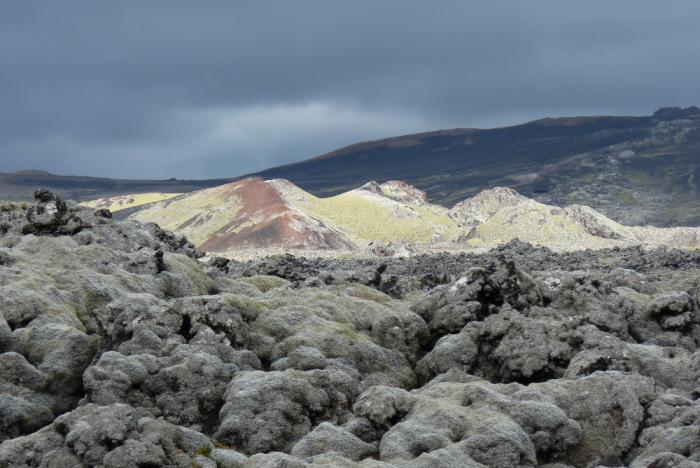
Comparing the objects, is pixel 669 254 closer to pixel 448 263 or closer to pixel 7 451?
pixel 448 263

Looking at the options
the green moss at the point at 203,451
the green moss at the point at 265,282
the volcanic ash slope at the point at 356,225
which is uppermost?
the green moss at the point at 265,282

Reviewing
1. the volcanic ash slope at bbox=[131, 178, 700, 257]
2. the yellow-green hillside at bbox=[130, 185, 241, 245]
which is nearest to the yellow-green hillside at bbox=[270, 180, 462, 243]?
the volcanic ash slope at bbox=[131, 178, 700, 257]

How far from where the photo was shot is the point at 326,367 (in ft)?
133

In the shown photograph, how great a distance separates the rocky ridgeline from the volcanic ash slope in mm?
80128

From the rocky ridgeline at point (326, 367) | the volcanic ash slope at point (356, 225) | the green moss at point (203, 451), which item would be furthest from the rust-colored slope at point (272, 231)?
the green moss at point (203, 451)

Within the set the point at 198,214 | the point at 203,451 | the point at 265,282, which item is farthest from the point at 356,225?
the point at 203,451

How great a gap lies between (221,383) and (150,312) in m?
5.84

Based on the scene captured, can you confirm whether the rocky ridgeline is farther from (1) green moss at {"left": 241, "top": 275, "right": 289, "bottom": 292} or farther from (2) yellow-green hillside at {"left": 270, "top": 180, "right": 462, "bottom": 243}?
(2) yellow-green hillside at {"left": 270, "top": 180, "right": 462, "bottom": 243}

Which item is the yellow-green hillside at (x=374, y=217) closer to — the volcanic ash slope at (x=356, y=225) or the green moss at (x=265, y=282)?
the volcanic ash slope at (x=356, y=225)

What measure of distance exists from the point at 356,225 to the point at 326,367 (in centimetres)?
13305

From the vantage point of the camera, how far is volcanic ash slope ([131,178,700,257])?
147 m

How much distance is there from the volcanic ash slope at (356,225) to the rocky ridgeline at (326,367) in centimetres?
8013

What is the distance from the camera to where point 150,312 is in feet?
137

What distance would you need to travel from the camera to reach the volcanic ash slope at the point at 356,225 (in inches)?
5797
